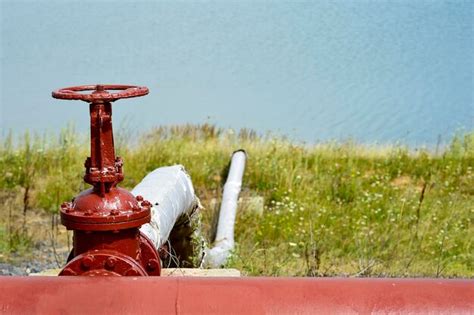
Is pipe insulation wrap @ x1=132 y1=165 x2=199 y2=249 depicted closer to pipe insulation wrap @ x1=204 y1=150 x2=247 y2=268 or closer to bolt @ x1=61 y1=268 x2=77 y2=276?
pipe insulation wrap @ x1=204 y1=150 x2=247 y2=268

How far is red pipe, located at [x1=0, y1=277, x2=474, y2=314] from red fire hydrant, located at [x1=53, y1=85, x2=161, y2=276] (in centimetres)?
42

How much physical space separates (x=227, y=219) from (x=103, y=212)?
12.1ft

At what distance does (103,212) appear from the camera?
6.39 ft

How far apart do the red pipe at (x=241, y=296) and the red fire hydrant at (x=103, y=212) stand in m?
0.42

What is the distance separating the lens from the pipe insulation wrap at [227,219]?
15.4 feet

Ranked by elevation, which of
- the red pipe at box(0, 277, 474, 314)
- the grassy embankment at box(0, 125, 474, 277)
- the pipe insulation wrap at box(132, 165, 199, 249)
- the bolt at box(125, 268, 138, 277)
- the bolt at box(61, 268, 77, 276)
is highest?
the red pipe at box(0, 277, 474, 314)

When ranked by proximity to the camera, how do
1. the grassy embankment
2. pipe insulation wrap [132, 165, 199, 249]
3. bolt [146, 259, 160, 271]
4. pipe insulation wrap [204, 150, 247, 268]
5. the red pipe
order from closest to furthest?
the red pipe
bolt [146, 259, 160, 271]
pipe insulation wrap [132, 165, 199, 249]
pipe insulation wrap [204, 150, 247, 268]
the grassy embankment

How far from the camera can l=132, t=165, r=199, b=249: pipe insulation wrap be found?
9.95 feet

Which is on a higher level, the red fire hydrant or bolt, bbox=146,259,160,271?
the red fire hydrant

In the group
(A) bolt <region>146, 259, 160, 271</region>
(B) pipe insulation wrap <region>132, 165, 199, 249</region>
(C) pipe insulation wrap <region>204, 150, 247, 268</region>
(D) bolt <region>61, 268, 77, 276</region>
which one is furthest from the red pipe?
(C) pipe insulation wrap <region>204, 150, 247, 268</region>

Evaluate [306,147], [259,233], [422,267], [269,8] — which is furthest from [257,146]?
[269,8]

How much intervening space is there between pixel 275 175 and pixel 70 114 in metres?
5.48

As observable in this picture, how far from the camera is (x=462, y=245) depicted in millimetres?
5840

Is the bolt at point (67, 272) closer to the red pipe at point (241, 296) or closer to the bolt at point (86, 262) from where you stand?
the bolt at point (86, 262)
